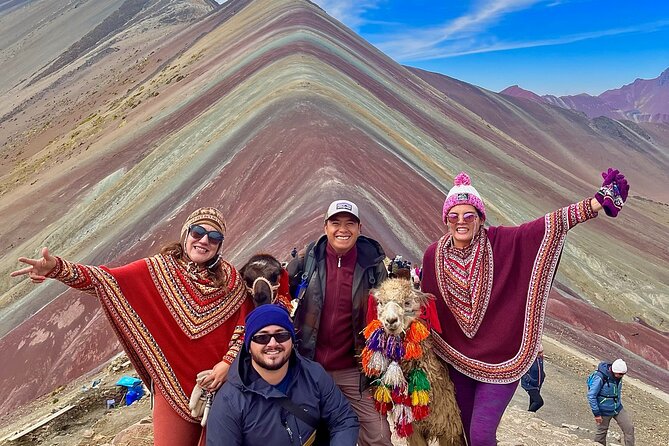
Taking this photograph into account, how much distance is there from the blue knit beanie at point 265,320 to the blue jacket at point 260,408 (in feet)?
0.44

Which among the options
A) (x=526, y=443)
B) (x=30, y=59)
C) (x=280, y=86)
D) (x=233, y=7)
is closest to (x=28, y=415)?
(x=526, y=443)

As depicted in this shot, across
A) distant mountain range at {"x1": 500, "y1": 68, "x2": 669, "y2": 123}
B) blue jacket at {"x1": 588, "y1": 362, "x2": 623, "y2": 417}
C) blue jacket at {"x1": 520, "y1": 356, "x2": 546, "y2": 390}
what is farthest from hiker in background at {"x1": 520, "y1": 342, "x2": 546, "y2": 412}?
distant mountain range at {"x1": 500, "y1": 68, "x2": 669, "y2": 123}

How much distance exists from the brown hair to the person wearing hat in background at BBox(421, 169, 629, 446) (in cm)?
141

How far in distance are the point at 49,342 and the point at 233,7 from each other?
149 ft

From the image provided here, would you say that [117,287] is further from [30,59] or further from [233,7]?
[30,59]

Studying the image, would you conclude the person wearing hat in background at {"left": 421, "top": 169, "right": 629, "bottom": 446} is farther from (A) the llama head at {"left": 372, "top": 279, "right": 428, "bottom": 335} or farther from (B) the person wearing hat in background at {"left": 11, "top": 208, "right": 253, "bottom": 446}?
(B) the person wearing hat in background at {"left": 11, "top": 208, "right": 253, "bottom": 446}

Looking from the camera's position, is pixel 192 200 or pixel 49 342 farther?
pixel 192 200

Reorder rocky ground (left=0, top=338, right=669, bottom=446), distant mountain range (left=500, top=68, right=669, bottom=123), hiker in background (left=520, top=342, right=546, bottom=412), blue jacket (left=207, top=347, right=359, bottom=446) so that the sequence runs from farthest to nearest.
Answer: distant mountain range (left=500, top=68, right=669, bottom=123) < hiker in background (left=520, top=342, right=546, bottom=412) < rocky ground (left=0, top=338, right=669, bottom=446) < blue jacket (left=207, top=347, right=359, bottom=446)

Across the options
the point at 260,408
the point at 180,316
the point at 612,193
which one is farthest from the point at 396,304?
the point at 612,193

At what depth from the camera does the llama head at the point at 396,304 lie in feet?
11.3

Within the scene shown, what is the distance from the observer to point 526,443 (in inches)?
219

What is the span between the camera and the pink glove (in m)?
3.30

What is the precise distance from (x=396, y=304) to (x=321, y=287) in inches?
18.5

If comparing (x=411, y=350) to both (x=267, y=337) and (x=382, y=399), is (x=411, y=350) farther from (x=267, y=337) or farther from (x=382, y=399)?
(x=267, y=337)
